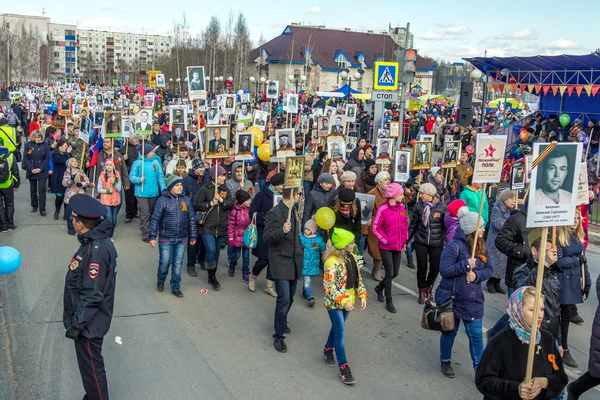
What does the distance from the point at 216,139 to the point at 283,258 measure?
11.6 feet

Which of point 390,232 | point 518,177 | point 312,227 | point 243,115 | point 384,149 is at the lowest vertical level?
point 390,232

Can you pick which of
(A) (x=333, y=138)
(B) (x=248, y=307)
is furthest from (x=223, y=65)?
(B) (x=248, y=307)

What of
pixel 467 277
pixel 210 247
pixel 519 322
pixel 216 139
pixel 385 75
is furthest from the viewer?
pixel 385 75

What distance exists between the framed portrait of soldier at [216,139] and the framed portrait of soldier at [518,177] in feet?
15.0

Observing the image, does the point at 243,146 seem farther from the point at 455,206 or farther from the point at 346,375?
the point at 346,375

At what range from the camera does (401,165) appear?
11336 mm

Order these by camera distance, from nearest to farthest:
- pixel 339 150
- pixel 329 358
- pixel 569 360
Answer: pixel 329 358
pixel 569 360
pixel 339 150

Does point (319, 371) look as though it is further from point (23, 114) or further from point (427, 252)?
point (23, 114)

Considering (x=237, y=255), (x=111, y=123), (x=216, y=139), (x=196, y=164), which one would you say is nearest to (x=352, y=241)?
(x=237, y=255)

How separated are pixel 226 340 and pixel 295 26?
78441 mm

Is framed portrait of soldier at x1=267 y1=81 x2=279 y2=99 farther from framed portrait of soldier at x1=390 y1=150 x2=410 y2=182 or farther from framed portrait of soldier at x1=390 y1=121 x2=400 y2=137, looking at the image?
framed portrait of soldier at x1=390 y1=150 x2=410 y2=182

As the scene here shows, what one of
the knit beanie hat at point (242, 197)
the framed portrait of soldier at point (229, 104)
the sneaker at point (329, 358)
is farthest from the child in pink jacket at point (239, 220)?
the framed portrait of soldier at point (229, 104)

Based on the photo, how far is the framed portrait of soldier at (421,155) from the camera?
11157 mm

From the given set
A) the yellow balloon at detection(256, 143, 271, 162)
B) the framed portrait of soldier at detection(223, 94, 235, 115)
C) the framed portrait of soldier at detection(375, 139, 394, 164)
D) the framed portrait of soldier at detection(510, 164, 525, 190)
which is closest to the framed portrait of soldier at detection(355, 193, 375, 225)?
the framed portrait of soldier at detection(510, 164, 525, 190)
